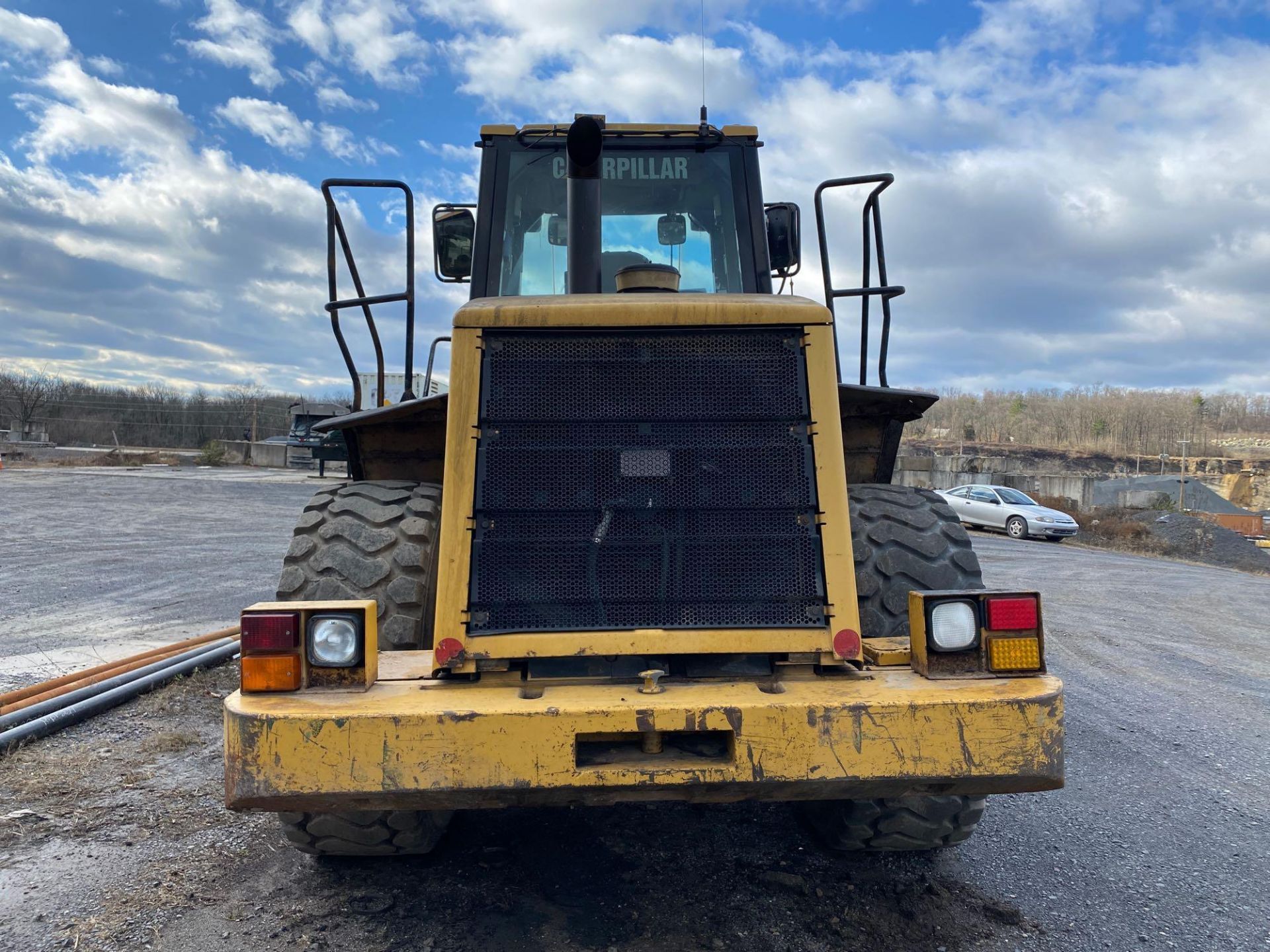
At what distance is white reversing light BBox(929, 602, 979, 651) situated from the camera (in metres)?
2.40

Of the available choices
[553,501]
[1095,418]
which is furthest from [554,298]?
[1095,418]

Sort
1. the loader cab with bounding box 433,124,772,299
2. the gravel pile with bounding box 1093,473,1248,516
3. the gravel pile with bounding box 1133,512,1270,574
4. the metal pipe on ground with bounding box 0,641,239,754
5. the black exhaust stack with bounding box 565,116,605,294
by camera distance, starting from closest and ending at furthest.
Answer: the black exhaust stack with bounding box 565,116,605,294 < the metal pipe on ground with bounding box 0,641,239,754 < the loader cab with bounding box 433,124,772,299 < the gravel pile with bounding box 1133,512,1270,574 < the gravel pile with bounding box 1093,473,1248,516

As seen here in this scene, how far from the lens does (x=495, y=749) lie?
2.14 metres

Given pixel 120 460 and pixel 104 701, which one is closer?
pixel 104 701

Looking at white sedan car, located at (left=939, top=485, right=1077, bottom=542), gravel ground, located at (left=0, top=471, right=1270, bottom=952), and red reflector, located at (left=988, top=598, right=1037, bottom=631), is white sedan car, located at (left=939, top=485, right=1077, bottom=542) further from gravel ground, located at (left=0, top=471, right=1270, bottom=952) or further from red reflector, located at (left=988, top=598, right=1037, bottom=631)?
red reflector, located at (left=988, top=598, right=1037, bottom=631)

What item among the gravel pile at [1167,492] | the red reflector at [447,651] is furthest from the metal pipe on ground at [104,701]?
the gravel pile at [1167,492]

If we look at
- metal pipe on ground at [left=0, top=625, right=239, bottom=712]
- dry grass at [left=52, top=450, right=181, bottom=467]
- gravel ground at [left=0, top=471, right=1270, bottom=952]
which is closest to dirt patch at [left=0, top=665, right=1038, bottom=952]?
gravel ground at [left=0, top=471, right=1270, bottom=952]

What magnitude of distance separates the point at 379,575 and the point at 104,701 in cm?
252

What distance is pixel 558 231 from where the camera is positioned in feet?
13.3

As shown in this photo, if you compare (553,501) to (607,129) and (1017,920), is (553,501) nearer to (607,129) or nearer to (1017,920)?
(1017,920)

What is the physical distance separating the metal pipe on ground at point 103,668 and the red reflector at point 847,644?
4.08 metres

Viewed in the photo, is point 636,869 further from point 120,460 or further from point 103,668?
point 120,460

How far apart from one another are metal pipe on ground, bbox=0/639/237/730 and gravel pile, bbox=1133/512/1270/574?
21.1m

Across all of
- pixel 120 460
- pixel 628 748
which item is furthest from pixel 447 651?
pixel 120 460
